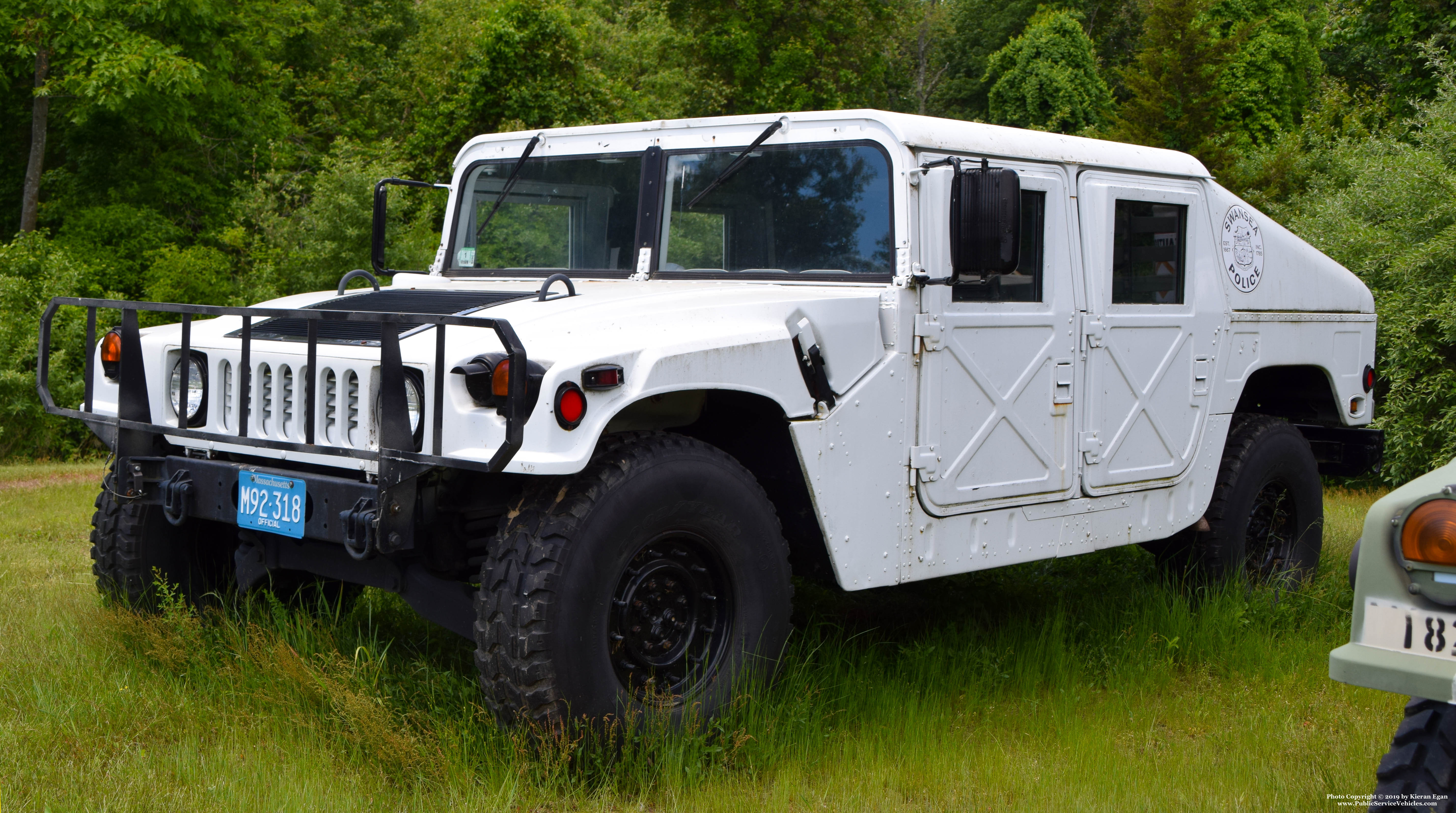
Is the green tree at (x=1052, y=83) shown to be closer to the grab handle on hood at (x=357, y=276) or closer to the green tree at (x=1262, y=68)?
the green tree at (x=1262, y=68)

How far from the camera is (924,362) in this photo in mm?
4605

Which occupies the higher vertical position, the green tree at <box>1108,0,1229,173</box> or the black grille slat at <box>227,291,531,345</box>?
the green tree at <box>1108,0,1229,173</box>

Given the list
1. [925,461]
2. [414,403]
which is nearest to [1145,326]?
[925,461]

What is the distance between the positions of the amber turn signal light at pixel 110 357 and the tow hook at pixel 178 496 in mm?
594

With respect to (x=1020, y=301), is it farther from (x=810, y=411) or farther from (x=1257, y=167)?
(x=1257, y=167)

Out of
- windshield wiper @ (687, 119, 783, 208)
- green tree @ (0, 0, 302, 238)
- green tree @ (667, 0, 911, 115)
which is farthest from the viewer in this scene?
green tree @ (667, 0, 911, 115)

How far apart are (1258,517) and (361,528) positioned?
477 cm

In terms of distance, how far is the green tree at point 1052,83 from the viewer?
34.4 metres

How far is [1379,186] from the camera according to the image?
1470cm

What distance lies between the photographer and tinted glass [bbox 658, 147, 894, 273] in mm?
4656

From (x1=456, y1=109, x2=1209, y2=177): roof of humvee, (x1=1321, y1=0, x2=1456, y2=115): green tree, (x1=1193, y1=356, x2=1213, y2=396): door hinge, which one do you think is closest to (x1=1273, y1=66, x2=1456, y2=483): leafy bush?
(x1=1321, y1=0, x2=1456, y2=115): green tree

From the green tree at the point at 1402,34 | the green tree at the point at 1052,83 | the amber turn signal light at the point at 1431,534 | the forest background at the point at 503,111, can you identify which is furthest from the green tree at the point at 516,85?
the amber turn signal light at the point at 1431,534

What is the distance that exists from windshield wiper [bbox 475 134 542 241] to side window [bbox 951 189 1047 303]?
81.5 inches

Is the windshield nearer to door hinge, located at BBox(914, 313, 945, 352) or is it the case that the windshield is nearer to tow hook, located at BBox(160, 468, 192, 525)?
door hinge, located at BBox(914, 313, 945, 352)
